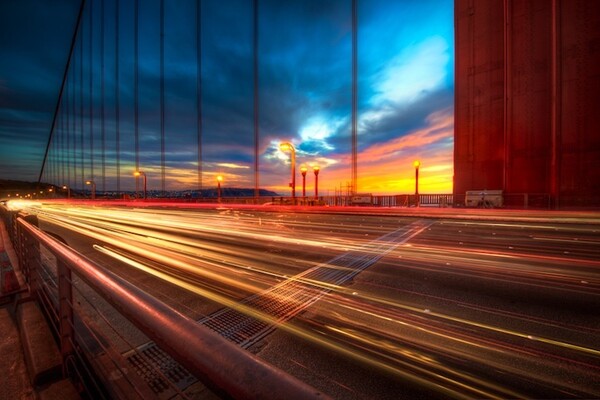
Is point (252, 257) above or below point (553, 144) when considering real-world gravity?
below

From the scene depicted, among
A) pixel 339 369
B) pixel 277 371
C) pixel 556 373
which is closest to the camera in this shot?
pixel 277 371

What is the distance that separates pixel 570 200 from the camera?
17.3 m

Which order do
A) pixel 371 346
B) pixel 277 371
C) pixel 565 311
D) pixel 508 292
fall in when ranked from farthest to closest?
pixel 508 292, pixel 565 311, pixel 371 346, pixel 277 371

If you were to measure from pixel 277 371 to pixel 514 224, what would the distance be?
1772cm

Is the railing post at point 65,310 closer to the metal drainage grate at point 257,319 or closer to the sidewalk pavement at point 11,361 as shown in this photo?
the sidewalk pavement at point 11,361

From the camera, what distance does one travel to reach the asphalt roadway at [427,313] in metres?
2.45

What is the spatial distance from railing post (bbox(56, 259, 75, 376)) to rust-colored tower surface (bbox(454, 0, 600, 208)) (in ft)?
77.2

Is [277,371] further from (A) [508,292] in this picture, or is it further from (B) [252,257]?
(B) [252,257]

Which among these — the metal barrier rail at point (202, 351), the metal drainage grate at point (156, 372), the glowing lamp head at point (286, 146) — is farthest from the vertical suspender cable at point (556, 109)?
the metal barrier rail at point (202, 351)

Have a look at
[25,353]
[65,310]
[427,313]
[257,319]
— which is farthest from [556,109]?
[25,353]

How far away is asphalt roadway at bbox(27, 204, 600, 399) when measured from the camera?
96.3 inches

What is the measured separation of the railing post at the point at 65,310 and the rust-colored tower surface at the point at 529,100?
77.2 ft

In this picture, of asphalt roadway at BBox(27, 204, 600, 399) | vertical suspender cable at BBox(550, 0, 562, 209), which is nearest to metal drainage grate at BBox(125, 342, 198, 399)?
asphalt roadway at BBox(27, 204, 600, 399)

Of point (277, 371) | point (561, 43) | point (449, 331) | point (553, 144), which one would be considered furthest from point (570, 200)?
point (277, 371)
